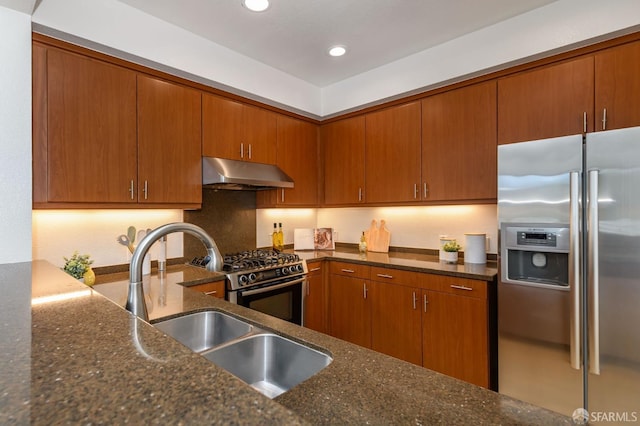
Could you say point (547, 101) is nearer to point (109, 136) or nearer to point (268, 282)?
point (268, 282)

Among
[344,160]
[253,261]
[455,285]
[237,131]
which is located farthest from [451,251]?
[237,131]

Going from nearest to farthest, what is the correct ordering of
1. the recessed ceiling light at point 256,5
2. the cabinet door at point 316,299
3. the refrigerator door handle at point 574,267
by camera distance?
1. the refrigerator door handle at point 574,267
2. the recessed ceiling light at point 256,5
3. the cabinet door at point 316,299

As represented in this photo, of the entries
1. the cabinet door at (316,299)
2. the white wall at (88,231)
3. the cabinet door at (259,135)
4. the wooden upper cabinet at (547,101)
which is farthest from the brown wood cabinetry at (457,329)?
the white wall at (88,231)

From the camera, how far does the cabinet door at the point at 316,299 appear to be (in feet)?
9.74

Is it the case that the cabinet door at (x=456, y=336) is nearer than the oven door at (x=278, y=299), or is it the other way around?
the cabinet door at (x=456, y=336)

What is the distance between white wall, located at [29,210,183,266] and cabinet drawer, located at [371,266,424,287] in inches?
69.3

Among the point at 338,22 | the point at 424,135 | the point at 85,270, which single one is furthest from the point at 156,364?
the point at 424,135

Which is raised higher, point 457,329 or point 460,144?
point 460,144

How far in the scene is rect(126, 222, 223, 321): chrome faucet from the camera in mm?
1003

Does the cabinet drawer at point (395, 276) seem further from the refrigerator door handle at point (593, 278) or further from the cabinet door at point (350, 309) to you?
the refrigerator door handle at point (593, 278)

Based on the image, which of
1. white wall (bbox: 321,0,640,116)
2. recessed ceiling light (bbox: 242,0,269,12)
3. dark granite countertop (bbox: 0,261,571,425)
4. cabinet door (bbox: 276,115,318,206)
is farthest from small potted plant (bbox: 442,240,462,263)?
recessed ceiling light (bbox: 242,0,269,12)

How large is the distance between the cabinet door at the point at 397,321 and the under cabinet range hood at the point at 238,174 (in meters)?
1.26

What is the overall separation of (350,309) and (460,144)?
1.69 metres

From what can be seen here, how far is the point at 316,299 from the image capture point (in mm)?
3057
